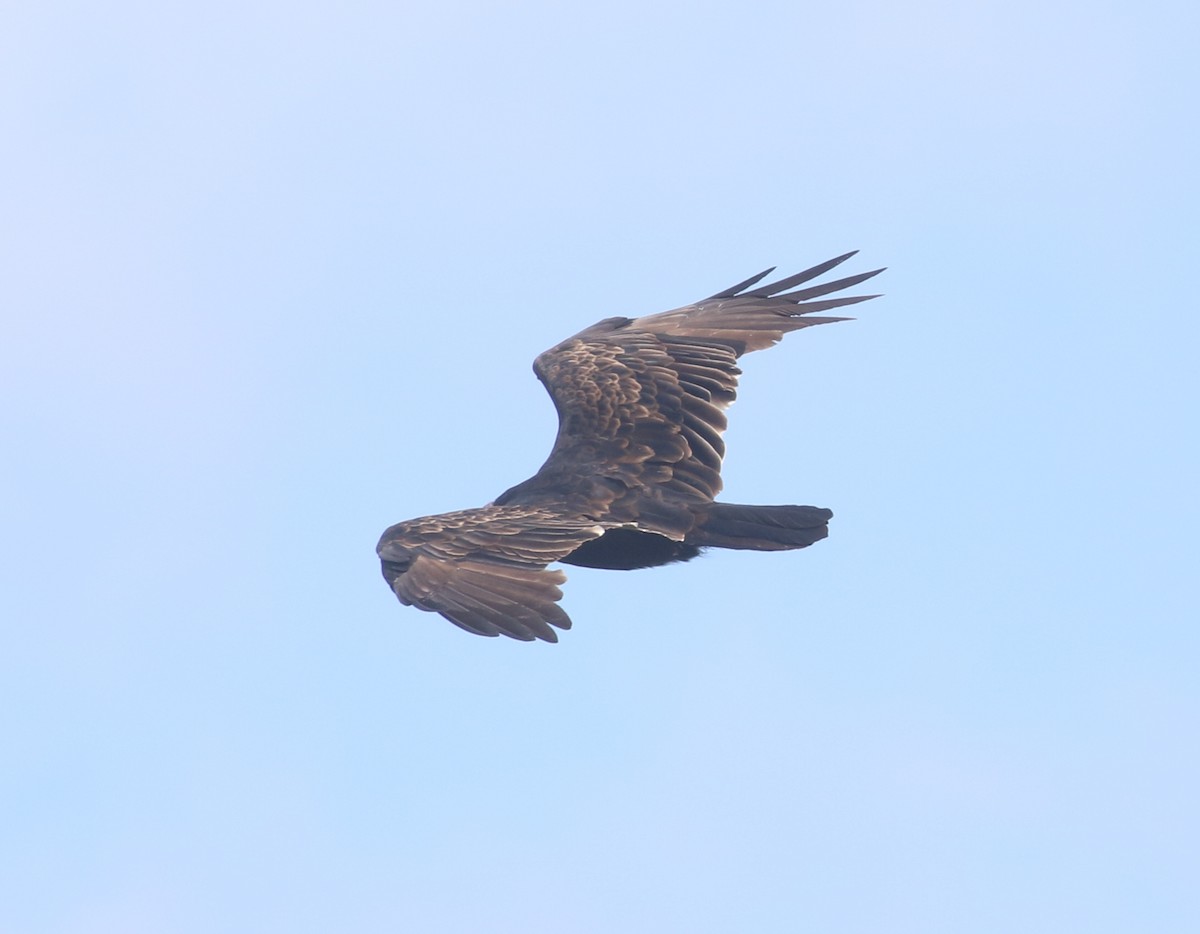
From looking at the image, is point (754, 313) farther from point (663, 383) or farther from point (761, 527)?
point (761, 527)

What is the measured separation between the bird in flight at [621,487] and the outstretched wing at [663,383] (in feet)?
0.03

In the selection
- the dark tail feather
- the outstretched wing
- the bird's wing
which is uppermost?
the outstretched wing

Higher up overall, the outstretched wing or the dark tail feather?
the outstretched wing

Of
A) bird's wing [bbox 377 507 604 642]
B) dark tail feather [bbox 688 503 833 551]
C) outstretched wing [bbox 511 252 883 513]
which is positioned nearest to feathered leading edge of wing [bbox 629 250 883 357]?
outstretched wing [bbox 511 252 883 513]

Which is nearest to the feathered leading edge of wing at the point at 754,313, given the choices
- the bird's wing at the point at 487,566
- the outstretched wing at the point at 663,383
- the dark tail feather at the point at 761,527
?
the outstretched wing at the point at 663,383

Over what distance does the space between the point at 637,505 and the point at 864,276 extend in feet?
11.0

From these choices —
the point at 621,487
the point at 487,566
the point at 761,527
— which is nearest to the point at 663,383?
the point at 621,487

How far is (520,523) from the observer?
40.1 ft

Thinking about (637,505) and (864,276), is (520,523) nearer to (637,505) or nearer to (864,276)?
(637,505)

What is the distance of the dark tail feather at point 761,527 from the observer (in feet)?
42.2

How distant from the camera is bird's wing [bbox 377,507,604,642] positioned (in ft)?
35.0

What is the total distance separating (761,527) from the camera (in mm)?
13031

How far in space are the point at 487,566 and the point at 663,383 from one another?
12.1ft

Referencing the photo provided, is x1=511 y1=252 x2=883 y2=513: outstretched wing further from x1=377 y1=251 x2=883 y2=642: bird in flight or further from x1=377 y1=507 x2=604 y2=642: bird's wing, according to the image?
x1=377 y1=507 x2=604 y2=642: bird's wing
